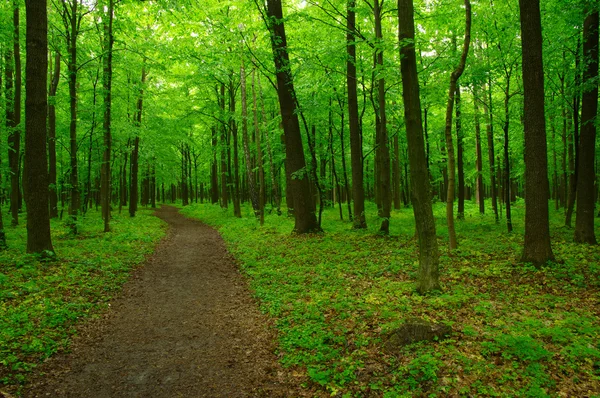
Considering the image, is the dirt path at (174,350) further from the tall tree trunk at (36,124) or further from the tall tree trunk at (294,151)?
the tall tree trunk at (294,151)

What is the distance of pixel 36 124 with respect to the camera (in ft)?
29.7

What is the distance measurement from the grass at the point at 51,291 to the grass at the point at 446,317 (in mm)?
3442

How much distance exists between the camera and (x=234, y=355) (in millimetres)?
5172

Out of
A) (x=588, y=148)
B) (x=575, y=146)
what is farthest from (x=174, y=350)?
(x=575, y=146)

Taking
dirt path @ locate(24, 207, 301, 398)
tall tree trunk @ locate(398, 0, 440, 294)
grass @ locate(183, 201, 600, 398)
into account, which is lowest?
dirt path @ locate(24, 207, 301, 398)

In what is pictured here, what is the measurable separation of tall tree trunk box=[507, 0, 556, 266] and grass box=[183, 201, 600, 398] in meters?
0.79

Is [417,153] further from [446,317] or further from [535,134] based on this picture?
[535,134]

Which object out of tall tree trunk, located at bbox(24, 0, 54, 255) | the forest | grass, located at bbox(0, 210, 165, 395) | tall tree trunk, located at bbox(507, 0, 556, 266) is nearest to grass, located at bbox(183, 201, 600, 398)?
the forest

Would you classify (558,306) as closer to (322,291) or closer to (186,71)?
(322,291)

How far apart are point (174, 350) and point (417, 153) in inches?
212

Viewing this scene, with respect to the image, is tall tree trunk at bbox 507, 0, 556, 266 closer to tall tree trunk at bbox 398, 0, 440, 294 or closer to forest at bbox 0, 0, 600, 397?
forest at bbox 0, 0, 600, 397

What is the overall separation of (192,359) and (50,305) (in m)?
3.39

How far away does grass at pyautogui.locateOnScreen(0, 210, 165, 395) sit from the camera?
490cm

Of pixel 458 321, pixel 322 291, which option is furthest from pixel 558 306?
pixel 322 291
